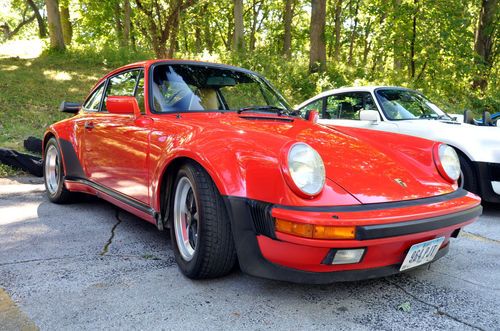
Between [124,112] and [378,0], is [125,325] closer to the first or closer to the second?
[124,112]

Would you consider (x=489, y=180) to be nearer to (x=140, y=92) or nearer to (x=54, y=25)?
(x=140, y=92)

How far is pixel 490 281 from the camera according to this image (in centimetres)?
250

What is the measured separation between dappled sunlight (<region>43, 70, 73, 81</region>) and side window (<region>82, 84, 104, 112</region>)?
7851 mm

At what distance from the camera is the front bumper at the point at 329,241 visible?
195 centimetres

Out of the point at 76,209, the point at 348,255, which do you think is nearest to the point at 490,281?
the point at 348,255

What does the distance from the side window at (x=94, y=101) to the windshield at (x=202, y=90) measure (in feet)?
3.47

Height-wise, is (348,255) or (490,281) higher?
(348,255)

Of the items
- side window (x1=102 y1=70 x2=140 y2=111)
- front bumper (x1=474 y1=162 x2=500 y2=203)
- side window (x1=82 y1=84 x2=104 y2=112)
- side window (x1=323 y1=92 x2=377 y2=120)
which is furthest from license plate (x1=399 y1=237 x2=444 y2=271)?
side window (x1=323 y1=92 x2=377 y2=120)

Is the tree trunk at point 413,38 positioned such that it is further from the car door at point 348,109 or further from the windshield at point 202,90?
the windshield at point 202,90

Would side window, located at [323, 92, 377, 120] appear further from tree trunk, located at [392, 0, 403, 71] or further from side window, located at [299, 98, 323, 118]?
tree trunk, located at [392, 0, 403, 71]

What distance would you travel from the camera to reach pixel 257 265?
82.9 inches

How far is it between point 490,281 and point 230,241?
5.09 ft

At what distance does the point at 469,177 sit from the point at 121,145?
131 inches

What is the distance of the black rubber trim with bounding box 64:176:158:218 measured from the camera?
9.58 feet
